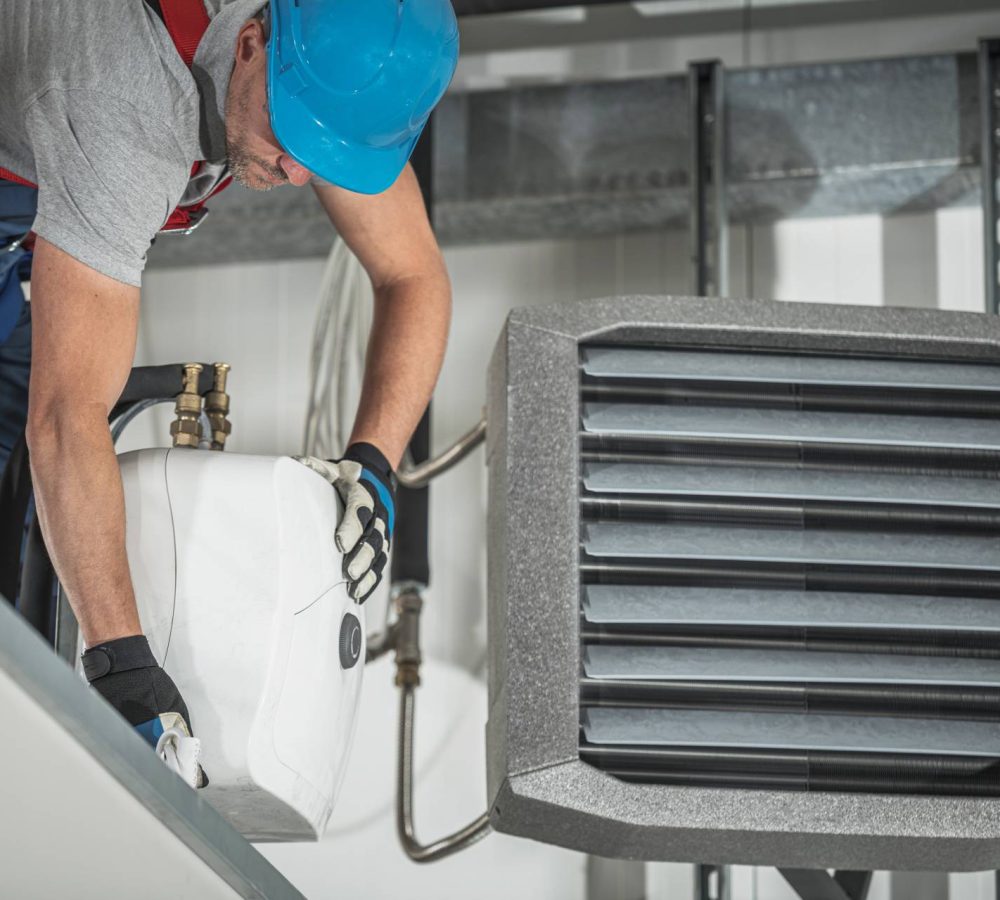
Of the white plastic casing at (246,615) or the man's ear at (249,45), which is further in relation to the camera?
the man's ear at (249,45)

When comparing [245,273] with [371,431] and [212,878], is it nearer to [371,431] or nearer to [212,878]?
[371,431]

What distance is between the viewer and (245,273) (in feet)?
8.89

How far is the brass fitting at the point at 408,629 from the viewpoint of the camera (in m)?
2.08

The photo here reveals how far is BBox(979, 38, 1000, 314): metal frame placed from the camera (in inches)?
80.0

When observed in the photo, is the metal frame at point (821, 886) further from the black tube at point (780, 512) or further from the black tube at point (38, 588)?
the black tube at point (38, 588)

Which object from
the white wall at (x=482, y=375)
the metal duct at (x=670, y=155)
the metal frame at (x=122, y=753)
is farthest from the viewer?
the white wall at (x=482, y=375)

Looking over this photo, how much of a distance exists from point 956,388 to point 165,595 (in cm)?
78

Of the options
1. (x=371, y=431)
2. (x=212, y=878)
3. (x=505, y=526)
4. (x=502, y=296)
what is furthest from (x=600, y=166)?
(x=212, y=878)

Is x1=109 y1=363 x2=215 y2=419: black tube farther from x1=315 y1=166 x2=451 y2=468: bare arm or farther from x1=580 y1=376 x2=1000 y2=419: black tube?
x1=580 y1=376 x2=1000 y2=419: black tube

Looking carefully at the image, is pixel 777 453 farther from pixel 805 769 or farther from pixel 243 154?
pixel 243 154

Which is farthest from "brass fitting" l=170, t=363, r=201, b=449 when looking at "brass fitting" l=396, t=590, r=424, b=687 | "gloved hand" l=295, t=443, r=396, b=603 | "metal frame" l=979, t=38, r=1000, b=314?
"metal frame" l=979, t=38, r=1000, b=314

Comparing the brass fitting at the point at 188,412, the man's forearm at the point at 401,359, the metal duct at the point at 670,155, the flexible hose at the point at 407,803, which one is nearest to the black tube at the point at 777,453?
the man's forearm at the point at 401,359

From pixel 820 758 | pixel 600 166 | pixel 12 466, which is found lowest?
pixel 820 758

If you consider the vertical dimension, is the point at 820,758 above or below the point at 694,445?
below
